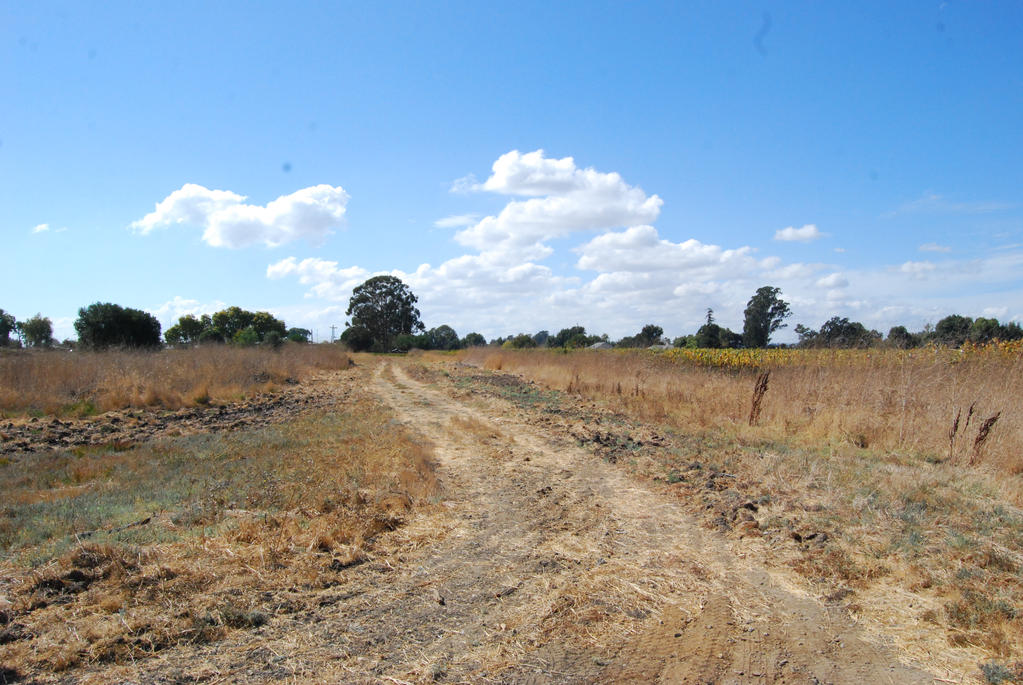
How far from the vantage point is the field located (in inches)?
142

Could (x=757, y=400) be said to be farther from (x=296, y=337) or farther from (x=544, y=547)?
(x=296, y=337)

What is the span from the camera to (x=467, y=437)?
39.4 ft

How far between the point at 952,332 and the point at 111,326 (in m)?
39.0

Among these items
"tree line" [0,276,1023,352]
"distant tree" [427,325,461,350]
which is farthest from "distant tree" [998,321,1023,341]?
"distant tree" [427,325,461,350]

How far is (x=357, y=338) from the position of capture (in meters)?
82.8

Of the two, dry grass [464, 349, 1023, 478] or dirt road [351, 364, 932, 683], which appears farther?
dry grass [464, 349, 1023, 478]

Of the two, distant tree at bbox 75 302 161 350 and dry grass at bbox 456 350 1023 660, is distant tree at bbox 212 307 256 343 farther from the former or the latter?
dry grass at bbox 456 350 1023 660

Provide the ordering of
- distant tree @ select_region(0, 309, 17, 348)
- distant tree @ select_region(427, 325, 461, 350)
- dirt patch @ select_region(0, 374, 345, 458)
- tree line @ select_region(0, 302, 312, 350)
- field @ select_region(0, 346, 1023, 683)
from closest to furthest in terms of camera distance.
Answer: field @ select_region(0, 346, 1023, 683), dirt patch @ select_region(0, 374, 345, 458), tree line @ select_region(0, 302, 312, 350), distant tree @ select_region(0, 309, 17, 348), distant tree @ select_region(427, 325, 461, 350)

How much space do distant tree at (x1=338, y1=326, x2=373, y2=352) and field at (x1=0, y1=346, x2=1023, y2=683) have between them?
7063 cm

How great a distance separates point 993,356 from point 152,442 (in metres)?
17.4

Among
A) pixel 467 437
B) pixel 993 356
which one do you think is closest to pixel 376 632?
pixel 467 437

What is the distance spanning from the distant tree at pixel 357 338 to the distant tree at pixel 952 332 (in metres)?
75.4

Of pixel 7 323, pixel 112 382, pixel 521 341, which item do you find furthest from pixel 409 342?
pixel 112 382

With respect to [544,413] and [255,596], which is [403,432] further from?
[255,596]
